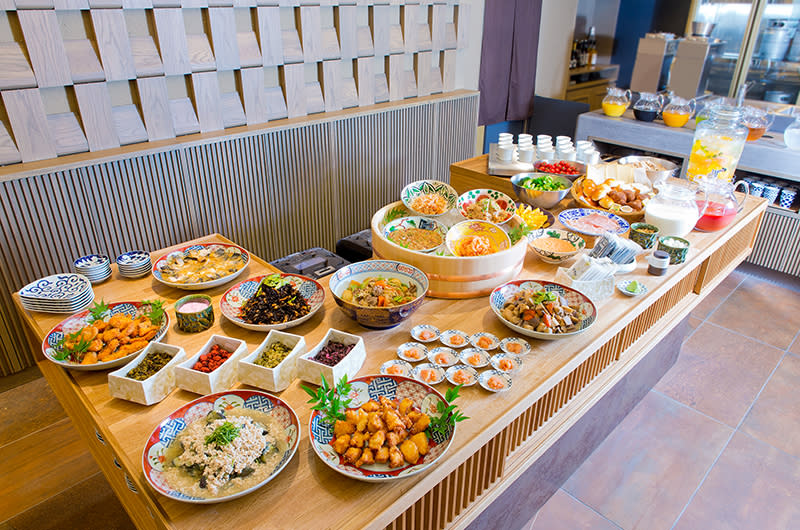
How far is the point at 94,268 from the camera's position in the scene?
2.10m

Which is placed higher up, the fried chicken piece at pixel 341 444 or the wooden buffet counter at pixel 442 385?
the fried chicken piece at pixel 341 444

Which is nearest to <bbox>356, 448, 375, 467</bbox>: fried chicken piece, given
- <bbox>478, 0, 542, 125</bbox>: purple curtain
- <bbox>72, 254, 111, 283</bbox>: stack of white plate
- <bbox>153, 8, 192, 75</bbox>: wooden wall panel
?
<bbox>72, 254, 111, 283</bbox>: stack of white plate

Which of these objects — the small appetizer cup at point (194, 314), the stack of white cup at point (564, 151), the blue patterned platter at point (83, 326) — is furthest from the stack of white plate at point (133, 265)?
the stack of white cup at point (564, 151)

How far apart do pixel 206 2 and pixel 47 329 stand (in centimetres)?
239

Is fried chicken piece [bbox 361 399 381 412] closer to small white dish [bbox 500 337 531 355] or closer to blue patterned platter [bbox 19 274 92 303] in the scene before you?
small white dish [bbox 500 337 531 355]

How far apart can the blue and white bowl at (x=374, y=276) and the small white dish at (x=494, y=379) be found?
0.33m

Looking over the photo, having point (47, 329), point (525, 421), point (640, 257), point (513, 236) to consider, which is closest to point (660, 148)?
point (640, 257)

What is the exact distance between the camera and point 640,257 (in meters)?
2.37

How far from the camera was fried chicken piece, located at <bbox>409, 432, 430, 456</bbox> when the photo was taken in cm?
133

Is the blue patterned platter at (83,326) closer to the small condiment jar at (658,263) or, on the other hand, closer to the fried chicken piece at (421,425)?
the fried chicken piece at (421,425)

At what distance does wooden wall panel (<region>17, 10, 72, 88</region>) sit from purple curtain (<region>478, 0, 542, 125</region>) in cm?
372

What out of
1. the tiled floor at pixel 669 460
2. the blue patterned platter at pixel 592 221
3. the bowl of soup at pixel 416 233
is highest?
the bowl of soup at pixel 416 233

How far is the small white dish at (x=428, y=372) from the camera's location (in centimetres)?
Result: 159

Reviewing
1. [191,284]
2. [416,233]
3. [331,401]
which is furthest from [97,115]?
[331,401]
